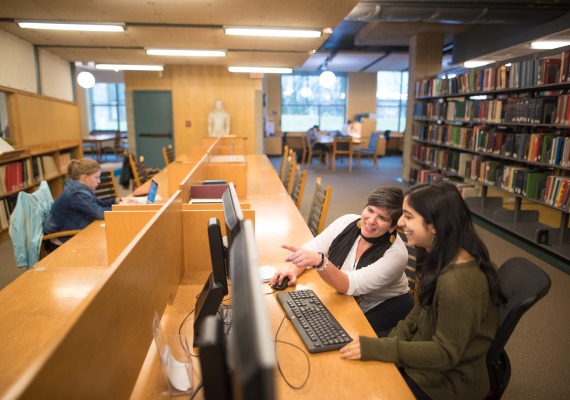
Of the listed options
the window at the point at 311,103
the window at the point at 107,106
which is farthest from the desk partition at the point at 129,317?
the window at the point at 107,106

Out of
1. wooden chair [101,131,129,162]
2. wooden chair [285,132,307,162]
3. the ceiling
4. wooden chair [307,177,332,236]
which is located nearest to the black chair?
wooden chair [307,177,332,236]

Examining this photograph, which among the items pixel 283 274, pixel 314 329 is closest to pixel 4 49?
pixel 283 274

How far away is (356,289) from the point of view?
5.85ft

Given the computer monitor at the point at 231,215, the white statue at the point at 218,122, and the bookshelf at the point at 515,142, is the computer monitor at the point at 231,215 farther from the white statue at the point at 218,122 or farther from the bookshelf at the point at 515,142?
the white statue at the point at 218,122

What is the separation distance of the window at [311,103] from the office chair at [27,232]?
491 inches

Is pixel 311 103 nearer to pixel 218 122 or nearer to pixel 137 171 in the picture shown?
pixel 218 122

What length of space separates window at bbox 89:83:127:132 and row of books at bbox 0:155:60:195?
9834 mm

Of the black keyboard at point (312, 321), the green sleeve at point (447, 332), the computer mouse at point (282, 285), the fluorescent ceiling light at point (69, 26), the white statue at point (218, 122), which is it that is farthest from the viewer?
the white statue at point (218, 122)

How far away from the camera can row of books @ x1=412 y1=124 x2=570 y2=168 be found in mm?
4094

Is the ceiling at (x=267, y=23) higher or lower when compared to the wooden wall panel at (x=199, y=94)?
higher

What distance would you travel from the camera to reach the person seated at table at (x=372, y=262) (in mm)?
1755

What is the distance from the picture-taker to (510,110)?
481cm

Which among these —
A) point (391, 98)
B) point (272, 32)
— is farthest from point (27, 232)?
point (391, 98)

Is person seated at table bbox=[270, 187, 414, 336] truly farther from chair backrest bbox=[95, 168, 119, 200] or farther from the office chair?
chair backrest bbox=[95, 168, 119, 200]
